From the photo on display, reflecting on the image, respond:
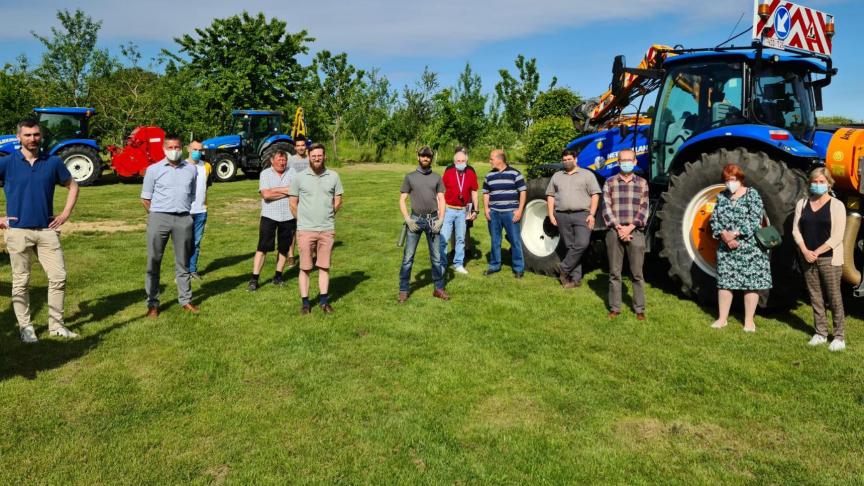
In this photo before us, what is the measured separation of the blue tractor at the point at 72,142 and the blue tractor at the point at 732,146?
1679 cm

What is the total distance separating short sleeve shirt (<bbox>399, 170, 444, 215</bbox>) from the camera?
6.46 m

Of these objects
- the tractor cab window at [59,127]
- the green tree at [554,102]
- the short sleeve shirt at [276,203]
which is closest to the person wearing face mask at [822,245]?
the short sleeve shirt at [276,203]

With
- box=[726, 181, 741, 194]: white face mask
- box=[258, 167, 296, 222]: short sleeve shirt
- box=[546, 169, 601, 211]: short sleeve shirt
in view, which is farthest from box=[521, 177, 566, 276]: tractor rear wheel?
box=[258, 167, 296, 222]: short sleeve shirt

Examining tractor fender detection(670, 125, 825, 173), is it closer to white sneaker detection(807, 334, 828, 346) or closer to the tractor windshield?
the tractor windshield

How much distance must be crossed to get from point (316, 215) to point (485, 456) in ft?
11.0

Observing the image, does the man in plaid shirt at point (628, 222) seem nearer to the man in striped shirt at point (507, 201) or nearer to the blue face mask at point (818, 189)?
the blue face mask at point (818, 189)

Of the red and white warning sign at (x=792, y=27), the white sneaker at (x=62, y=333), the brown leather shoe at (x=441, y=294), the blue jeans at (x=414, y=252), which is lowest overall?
the white sneaker at (x=62, y=333)

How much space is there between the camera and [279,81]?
30.0 m

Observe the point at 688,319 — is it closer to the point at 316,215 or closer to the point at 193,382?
the point at 316,215

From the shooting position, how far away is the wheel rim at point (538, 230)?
8.00 meters

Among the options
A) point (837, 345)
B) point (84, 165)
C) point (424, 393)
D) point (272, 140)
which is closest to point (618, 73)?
point (837, 345)

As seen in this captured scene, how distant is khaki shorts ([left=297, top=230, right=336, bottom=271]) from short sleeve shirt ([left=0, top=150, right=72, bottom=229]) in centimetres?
220

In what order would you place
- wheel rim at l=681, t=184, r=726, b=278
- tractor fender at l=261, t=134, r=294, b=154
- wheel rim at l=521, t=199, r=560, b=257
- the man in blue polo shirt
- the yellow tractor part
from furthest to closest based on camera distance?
the yellow tractor part, tractor fender at l=261, t=134, r=294, b=154, wheel rim at l=521, t=199, r=560, b=257, wheel rim at l=681, t=184, r=726, b=278, the man in blue polo shirt

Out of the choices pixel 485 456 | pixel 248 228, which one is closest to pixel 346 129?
pixel 248 228
